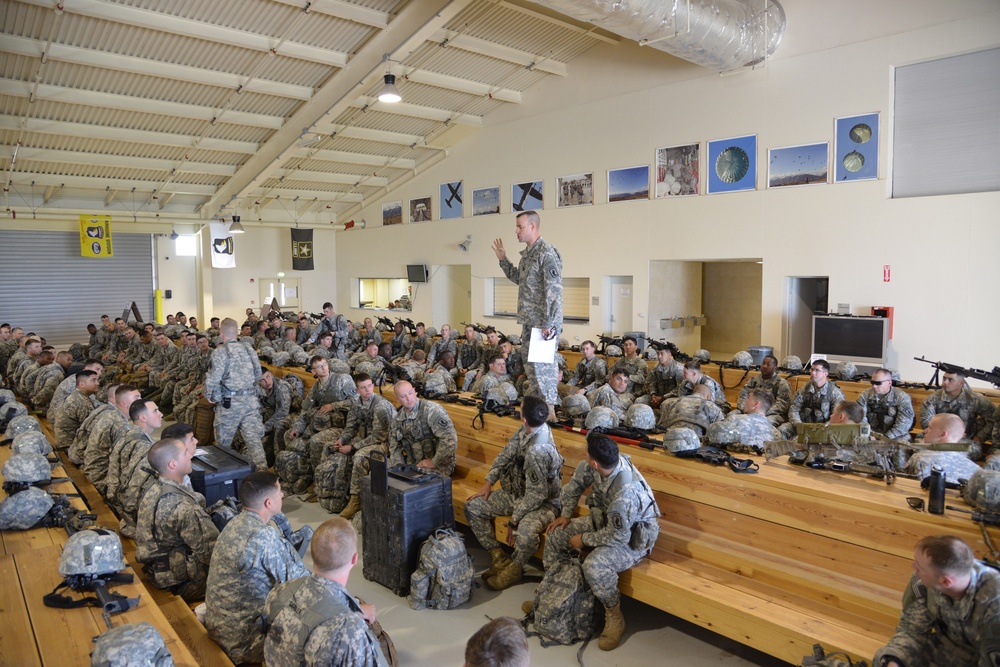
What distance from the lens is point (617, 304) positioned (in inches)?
520

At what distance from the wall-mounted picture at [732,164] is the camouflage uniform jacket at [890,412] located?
5099 millimetres

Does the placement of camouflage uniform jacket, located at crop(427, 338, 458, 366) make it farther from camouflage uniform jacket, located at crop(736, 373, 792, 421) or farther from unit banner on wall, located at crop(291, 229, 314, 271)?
unit banner on wall, located at crop(291, 229, 314, 271)

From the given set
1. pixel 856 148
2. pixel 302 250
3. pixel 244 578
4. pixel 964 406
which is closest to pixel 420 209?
pixel 302 250

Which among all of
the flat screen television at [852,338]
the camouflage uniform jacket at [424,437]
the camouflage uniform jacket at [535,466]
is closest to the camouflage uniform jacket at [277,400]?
the camouflage uniform jacket at [424,437]

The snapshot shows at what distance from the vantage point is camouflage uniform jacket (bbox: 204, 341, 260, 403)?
696 centimetres

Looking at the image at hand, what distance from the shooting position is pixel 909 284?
9.24 meters

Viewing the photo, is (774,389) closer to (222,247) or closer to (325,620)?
(325,620)

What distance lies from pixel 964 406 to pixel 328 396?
653cm

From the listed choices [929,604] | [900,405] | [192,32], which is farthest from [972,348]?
[192,32]

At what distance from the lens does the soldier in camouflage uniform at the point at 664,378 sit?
8.57 m

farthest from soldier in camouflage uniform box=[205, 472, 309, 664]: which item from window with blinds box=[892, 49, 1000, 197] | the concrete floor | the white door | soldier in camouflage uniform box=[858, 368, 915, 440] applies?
the white door

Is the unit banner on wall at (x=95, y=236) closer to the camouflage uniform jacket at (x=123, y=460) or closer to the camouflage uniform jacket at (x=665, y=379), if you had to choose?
the camouflage uniform jacket at (x=123, y=460)

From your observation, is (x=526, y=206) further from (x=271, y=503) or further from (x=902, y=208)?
(x=271, y=503)

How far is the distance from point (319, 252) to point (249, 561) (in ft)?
61.1
